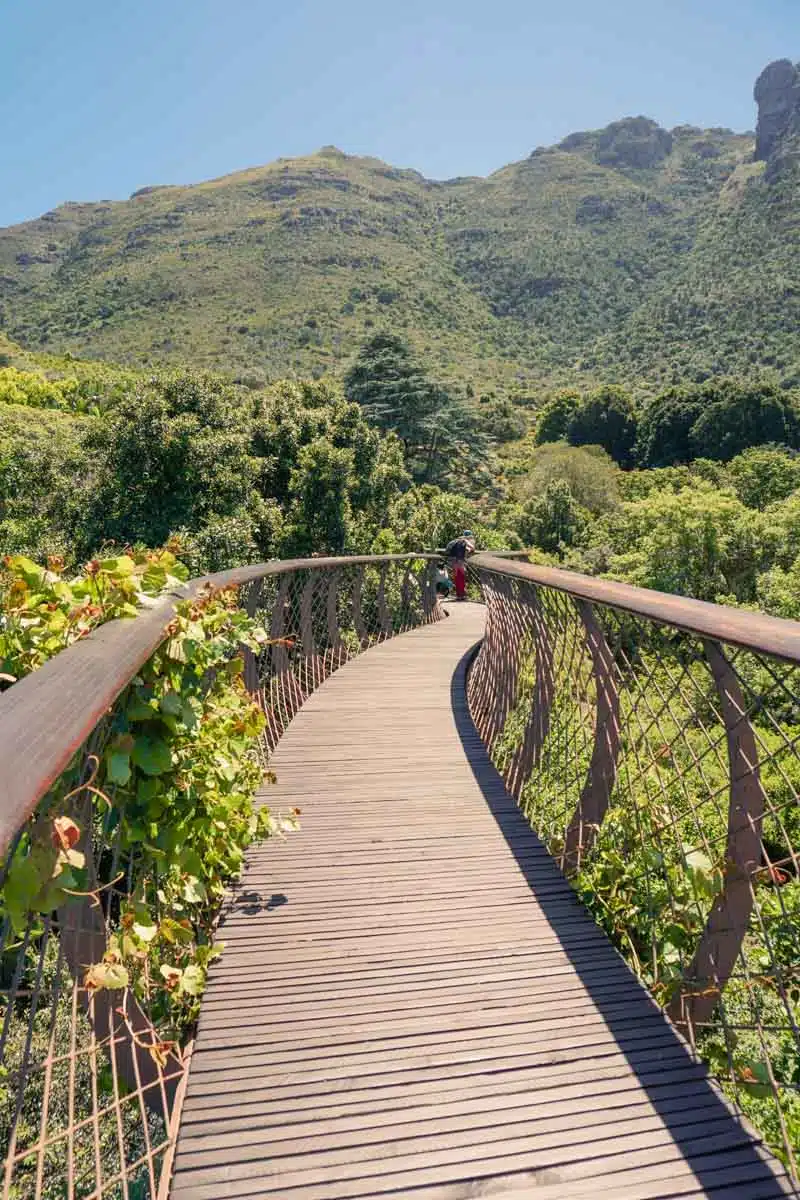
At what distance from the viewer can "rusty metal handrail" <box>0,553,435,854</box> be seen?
685 mm

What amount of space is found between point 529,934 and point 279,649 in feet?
8.40

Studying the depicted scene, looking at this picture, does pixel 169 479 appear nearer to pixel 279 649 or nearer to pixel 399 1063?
pixel 279 649

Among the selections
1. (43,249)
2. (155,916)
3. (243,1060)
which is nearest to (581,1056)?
(243,1060)

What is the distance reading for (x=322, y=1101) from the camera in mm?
1684

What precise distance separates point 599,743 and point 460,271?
369 ft

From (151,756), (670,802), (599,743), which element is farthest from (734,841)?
(151,756)

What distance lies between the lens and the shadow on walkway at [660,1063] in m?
1.49

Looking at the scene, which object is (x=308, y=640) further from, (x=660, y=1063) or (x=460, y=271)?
(x=460, y=271)

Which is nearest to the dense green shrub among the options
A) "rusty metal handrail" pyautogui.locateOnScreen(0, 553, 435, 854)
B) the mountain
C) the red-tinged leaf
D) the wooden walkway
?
the mountain

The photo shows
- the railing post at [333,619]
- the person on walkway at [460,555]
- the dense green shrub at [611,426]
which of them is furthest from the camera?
the dense green shrub at [611,426]

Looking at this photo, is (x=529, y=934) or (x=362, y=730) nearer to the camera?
(x=529, y=934)

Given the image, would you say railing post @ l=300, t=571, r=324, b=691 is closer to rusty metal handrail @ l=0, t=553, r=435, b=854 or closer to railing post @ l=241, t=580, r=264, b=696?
railing post @ l=241, t=580, r=264, b=696

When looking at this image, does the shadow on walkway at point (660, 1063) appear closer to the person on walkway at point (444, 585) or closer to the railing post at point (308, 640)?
the railing post at point (308, 640)

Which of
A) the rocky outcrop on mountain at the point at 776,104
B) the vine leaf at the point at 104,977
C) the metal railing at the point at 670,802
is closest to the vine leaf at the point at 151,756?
the vine leaf at the point at 104,977
